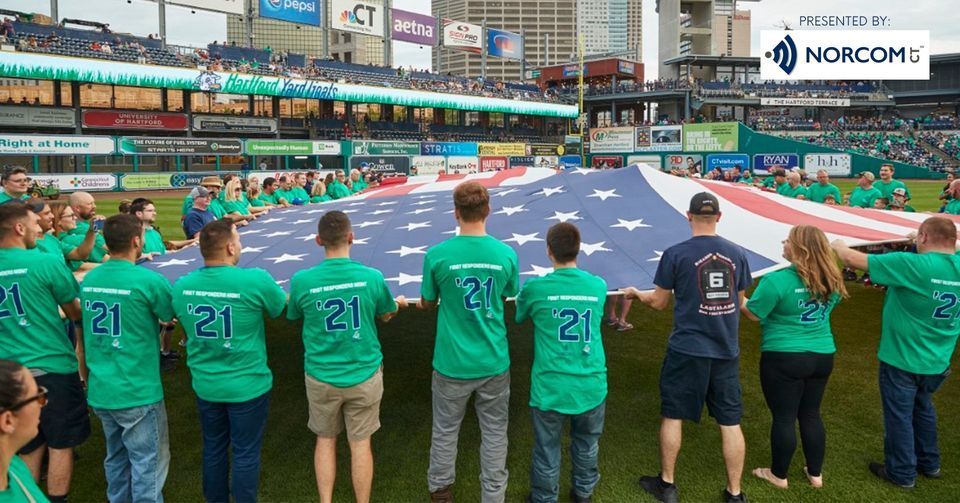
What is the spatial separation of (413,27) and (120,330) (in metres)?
52.3

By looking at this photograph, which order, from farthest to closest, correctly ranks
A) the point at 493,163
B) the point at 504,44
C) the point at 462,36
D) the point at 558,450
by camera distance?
the point at 504,44
the point at 462,36
the point at 493,163
the point at 558,450

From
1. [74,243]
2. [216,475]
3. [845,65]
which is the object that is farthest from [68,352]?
[845,65]

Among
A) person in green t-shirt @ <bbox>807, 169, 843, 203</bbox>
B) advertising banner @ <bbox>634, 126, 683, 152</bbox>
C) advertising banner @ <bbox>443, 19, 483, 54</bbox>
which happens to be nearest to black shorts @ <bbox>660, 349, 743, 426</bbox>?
person in green t-shirt @ <bbox>807, 169, 843, 203</bbox>

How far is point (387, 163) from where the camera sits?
4316 cm

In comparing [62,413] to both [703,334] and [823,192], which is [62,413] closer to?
[703,334]

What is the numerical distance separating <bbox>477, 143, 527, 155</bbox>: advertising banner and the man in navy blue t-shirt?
1780 inches

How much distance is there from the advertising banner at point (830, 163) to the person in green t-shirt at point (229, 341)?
153 feet

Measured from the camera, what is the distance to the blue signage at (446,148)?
45781 millimetres

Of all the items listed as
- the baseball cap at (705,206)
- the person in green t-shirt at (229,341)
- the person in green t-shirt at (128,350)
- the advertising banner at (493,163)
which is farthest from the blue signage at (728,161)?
the person in green t-shirt at (128,350)

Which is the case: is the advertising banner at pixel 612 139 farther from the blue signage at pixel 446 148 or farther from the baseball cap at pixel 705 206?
the baseball cap at pixel 705 206

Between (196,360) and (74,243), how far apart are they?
3.25 m

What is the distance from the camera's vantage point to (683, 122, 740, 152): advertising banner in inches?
1837

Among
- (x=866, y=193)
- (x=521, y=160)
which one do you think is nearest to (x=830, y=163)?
(x=521, y=160)

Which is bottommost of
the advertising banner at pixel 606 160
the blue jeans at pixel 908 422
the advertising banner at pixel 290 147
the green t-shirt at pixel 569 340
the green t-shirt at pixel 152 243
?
the blue jeans at pixel 908 422
